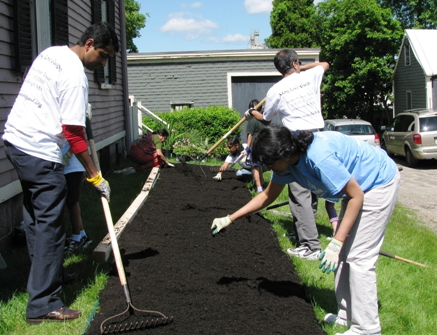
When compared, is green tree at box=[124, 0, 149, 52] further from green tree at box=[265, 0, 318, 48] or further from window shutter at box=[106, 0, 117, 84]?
window shutter at box=[106, 0, 117, 84]

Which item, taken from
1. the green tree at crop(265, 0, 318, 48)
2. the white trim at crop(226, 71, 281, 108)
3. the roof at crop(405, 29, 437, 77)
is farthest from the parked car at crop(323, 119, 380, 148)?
the green tree at crop(265, 0, 318, 48)

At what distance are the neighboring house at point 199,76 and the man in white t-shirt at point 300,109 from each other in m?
13.9

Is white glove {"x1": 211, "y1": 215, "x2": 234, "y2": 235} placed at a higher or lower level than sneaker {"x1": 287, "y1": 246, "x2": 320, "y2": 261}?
higher

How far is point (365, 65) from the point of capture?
2569cm

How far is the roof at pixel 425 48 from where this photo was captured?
22.7 meters

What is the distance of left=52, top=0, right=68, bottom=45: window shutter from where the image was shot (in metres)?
7.21

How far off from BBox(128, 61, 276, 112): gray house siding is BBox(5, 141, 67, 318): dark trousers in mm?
15741

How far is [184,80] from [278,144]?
1636cm

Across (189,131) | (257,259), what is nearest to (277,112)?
(257,259)

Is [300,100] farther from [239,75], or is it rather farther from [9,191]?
[239,75]

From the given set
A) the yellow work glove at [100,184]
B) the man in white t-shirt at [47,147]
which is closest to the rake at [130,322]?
the man in white t-shirt at [47,147]

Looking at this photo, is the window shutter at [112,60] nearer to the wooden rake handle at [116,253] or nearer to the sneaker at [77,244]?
the sneaker at [77,244]

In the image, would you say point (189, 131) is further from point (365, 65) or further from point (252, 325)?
point (365, 65)

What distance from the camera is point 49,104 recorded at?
329 centimetres
